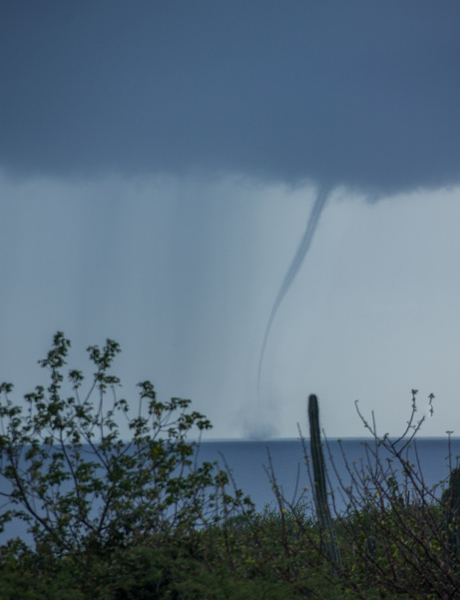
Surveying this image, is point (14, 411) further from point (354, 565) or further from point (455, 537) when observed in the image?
point (455, 537)

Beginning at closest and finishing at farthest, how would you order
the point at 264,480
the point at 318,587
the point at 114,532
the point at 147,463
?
the point at 318,587, the point at 114,532, the point at 147,463, the point at 264,480

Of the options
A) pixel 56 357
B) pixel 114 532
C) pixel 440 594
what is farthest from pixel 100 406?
pixel 440 594

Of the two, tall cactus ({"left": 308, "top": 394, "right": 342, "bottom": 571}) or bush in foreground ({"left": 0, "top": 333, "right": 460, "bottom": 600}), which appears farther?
tall cactus ({"left": 308, "top": 394, "right": 342, "bottom": 571})

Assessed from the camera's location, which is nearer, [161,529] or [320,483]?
[161,529]

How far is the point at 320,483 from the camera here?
→ 9852 millimetres

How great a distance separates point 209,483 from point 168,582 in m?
1.42

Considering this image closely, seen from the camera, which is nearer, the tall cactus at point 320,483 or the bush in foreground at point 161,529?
the bush in foreground at point 161,529

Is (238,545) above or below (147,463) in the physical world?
below

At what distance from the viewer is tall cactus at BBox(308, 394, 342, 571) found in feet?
29.2

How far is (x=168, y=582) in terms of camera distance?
6.40 metres

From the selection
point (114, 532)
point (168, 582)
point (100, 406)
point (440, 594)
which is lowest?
point (440, 594)

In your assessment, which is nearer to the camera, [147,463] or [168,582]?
[168,582]

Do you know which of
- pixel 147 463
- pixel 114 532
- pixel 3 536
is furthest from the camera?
pixel 3 536

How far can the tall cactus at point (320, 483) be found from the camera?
8902 millimetres
